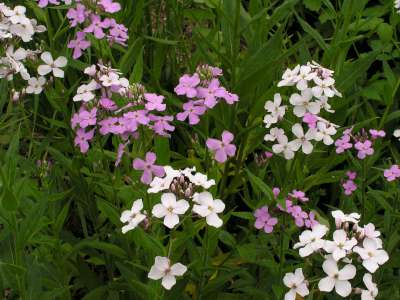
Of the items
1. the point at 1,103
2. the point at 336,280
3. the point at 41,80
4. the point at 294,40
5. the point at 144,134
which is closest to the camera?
the point at 336,280

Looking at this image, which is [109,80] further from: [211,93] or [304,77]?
[304,77]

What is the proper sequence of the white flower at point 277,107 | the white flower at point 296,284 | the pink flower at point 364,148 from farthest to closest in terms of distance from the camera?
the pink flower at point 364,148, the white flower at point 277,107, the white flower at point 296,284

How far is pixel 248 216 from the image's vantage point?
7.72 feet

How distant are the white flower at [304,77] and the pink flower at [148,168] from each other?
1.85 ft

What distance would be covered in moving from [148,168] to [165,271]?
1.04 feet

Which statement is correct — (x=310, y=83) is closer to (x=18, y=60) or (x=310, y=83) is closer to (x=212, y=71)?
(x=212, y=71)

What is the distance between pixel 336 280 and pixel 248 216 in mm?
686

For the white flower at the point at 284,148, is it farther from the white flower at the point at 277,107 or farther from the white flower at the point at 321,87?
the white flower at the point at 321,87

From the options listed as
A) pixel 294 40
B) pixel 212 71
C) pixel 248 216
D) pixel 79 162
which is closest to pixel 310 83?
pixel 212 71

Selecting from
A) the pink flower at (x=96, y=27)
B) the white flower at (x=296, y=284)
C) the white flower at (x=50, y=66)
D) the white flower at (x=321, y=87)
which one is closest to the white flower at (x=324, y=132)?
the white flower at (x=321, y=87)

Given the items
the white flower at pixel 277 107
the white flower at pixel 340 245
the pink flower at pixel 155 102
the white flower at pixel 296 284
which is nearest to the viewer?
the white flower at pixel 340 245

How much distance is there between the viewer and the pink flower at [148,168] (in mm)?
1899

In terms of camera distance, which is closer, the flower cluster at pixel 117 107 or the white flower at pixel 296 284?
the white flower at pixel 296 284

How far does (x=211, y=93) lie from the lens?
2113 mm
